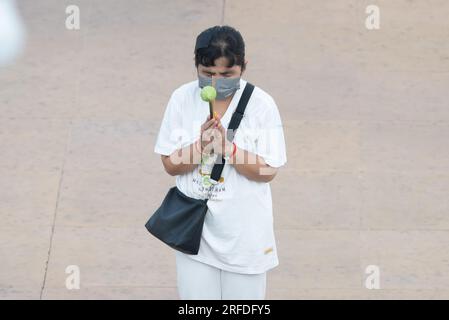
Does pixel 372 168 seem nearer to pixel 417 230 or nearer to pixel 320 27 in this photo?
pixel 417 230

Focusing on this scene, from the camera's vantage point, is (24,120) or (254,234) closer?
(254,234)

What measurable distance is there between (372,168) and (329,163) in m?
0.32

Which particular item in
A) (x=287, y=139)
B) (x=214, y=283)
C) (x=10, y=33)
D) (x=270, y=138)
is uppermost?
(x=10, y=33)

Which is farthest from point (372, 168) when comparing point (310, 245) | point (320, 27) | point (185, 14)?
point (185, 14)

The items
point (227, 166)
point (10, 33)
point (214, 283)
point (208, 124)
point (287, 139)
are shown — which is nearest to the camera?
point (208, 124)

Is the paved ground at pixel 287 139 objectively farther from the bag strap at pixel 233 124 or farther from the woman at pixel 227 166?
the bag strap at pixel 233 124

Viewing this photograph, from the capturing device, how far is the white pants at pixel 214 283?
448 cm

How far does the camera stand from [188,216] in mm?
4426

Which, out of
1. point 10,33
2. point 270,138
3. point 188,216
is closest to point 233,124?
point 270,138

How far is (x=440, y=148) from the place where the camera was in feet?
24.9

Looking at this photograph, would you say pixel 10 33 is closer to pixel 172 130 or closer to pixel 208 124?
pixel 172 130

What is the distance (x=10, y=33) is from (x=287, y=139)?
291 cm

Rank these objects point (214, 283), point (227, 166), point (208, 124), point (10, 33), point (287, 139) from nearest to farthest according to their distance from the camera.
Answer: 1. point (208, 124)
2. point (227, 166)
3. point (214, 283)
4. point (287, 139)
5. point (10, 33)

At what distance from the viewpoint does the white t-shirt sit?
439cm
